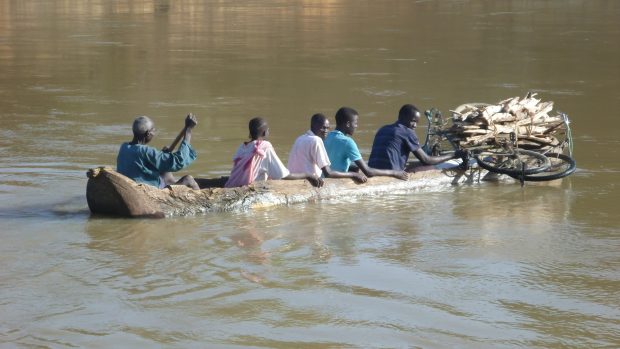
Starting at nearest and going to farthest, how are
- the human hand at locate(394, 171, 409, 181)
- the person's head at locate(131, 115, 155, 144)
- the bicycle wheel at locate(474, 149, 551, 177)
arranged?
the person's head at locate(131, 115, 155, 144) < the human hand at locate(394, 171, 409, 181) < the bicycle wheel at locate(474, 149, 551, 177)

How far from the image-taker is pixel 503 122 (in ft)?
37.4

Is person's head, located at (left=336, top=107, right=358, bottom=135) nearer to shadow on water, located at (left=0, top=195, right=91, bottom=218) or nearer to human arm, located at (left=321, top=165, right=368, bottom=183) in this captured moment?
human arm, located at (left=321, top=165, right=368, bottom=183)

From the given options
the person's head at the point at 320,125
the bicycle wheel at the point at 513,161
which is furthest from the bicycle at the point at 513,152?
the person's head at the point at 320,125

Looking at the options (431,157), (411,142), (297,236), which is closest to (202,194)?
(297,236)

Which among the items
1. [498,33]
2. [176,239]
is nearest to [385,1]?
[498,33]

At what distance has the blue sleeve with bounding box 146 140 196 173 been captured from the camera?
9.52 meters

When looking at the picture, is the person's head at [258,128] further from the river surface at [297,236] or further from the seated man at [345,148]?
the seated man at [345,148]

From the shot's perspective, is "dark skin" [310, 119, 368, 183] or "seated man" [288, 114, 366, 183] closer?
"seated man" [288, 114, 366, 183]

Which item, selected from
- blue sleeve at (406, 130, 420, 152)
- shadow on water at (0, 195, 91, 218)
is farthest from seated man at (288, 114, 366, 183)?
shadow on water at (0, 195, 91, 218)

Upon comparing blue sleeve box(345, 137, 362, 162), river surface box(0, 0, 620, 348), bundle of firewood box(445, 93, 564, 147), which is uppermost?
bundle of firewood box(445, 93, 564, 147)

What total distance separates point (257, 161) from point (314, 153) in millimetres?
612

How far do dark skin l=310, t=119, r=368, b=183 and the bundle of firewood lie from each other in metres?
1.47

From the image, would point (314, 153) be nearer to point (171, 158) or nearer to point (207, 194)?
point (207, 194)

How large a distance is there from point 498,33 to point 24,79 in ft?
47.4
